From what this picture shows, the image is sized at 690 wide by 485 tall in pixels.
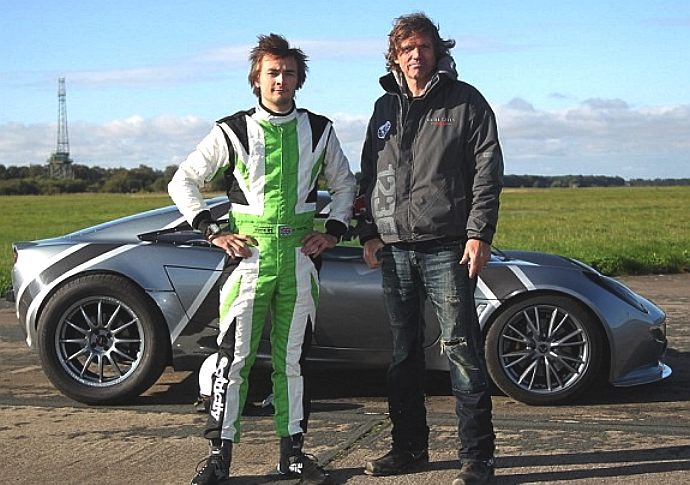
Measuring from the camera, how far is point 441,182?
14.1ft

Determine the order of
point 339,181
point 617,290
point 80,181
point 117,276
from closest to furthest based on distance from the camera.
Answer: point 339,181 < point 117,276 < point 617,290 < point 80,181

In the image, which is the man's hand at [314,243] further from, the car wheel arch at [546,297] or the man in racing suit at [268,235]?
the car wheel arch at [546,297]

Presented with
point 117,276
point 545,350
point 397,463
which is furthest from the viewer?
point 117,276

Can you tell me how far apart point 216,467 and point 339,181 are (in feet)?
4.62

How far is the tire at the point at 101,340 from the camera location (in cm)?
593

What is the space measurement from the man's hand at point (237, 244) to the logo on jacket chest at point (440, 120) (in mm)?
935

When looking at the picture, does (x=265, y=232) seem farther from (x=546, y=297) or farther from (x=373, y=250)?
(x=546, y=297)

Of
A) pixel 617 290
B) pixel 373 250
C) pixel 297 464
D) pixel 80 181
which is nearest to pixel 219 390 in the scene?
pixel 297 464

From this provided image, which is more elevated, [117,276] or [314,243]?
[314,243]

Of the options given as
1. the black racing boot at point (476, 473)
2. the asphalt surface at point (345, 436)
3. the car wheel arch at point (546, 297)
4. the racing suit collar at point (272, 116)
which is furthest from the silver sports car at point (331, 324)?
the racing suit collar at point (272, 116)

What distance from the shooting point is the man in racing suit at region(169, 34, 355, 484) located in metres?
4.38

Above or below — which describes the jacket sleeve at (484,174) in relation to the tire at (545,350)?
above

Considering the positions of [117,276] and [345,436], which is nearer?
[345,436]

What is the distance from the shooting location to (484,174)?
4.20 m
